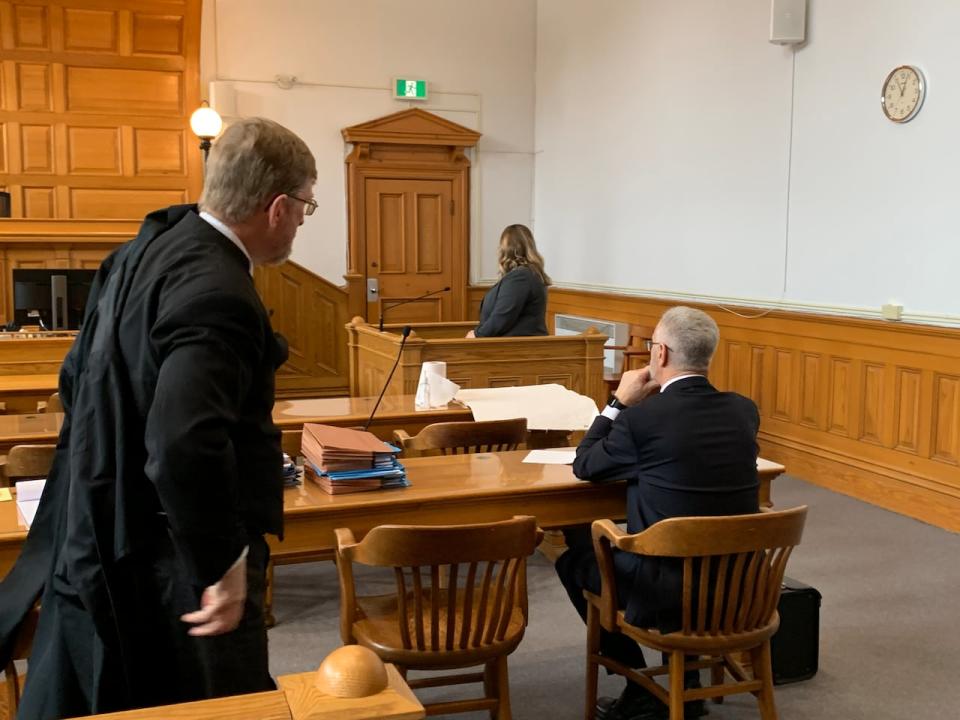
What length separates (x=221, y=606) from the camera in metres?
1.63

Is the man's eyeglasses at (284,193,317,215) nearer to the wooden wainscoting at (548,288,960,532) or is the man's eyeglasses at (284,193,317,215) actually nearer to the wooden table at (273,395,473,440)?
the wooden table at (273,395,473,440)

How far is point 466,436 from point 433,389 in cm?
63

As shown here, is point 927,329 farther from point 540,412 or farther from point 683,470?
point 683,470

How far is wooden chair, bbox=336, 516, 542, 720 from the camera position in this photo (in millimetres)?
2285

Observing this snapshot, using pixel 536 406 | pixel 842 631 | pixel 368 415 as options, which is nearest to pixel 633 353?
pixel 536 406

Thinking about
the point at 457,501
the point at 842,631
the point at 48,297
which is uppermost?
the point at 48,297

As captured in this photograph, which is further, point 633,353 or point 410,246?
point 410,246

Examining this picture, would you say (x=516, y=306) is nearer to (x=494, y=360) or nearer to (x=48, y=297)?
(x=494, y=360)

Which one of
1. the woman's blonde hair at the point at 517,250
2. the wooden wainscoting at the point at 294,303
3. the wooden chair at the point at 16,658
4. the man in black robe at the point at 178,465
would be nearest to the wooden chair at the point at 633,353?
the woman's blonde hair at the point at 517,250

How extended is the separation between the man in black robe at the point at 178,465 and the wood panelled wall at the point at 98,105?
7938mm

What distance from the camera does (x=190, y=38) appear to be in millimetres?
9102

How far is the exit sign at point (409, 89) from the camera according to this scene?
977 cm

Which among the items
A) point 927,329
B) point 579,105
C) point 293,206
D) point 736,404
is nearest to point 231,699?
point 293,206

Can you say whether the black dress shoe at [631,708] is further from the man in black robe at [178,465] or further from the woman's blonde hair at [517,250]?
the woman's blonde hair at [517,250]
